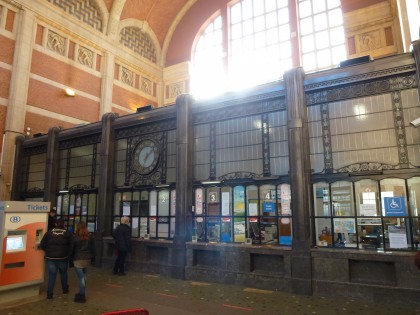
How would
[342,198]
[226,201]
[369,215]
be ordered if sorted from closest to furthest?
[369,215]
[342,198]
[226,201]

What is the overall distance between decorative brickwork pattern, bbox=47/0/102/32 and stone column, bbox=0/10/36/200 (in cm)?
246

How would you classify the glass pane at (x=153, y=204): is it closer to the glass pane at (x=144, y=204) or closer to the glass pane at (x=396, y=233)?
the glass pane at (x=144, y=204)

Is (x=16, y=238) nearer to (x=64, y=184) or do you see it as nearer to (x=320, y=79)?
(x=64, y=184)

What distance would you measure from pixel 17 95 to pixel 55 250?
12.1m

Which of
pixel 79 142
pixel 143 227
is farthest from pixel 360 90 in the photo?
pixel 79 142

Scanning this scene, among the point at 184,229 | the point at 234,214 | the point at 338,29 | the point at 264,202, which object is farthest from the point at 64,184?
the point at 338,29

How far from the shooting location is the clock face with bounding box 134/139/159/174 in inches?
485

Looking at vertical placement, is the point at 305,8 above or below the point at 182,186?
above

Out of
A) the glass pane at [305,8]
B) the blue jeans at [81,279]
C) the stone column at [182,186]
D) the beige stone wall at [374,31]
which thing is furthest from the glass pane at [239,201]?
the glass pane at [305,8]

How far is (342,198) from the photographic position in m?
8.78

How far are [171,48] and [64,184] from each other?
50.6 feet

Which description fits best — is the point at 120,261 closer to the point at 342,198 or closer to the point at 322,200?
the point at 322,200

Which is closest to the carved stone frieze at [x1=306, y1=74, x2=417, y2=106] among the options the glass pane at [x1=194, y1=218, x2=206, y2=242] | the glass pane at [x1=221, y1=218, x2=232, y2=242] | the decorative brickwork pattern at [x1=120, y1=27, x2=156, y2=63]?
the glass pane at [x1=221, y1=218, x2=232, y2=242]

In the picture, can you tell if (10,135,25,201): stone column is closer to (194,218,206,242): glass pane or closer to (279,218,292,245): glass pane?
(194,218,206,242): glass pane
